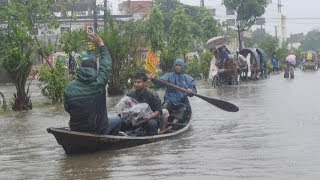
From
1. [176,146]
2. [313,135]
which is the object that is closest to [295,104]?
[313,135]

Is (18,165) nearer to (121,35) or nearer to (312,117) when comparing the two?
(312,117)

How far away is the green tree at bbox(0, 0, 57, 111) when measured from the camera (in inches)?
684

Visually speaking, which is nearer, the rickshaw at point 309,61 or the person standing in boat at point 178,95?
the person standing in boat at point 178,95

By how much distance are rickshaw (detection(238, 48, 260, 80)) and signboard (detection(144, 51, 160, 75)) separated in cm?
495

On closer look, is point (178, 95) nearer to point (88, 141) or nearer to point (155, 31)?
point (88, 141)

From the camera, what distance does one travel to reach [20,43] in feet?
57.8

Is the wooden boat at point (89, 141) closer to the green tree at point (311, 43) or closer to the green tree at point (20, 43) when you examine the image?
the green tree at point (20, 43)

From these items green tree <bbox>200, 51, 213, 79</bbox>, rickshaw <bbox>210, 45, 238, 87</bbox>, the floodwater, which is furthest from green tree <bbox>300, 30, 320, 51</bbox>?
the floodwater

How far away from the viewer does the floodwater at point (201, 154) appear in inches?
288

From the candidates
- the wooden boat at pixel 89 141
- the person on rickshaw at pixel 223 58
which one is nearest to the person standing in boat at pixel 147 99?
the wooden boat at pixel 89 141

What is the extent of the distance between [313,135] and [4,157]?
502 centimetres

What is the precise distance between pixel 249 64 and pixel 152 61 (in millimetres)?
7440

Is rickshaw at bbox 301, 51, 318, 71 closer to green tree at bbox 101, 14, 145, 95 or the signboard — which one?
the signboard

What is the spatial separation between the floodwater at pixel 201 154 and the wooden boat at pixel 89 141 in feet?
0.35
